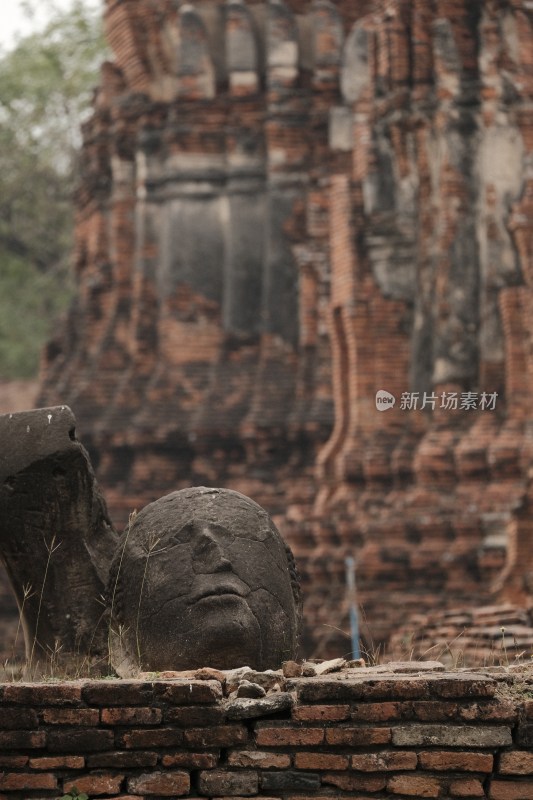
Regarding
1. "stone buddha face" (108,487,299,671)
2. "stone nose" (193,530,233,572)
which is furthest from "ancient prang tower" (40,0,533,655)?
"stone nose" (193,530,233,572)

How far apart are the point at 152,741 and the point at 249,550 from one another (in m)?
1.23

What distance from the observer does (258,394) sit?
2384 centimetres

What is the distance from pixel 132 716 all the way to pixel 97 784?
9.0 inches

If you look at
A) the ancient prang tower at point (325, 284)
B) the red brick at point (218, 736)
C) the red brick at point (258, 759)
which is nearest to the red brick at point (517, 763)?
the red brick at point (258, 759)

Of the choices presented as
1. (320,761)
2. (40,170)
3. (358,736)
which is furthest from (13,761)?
(40,170)

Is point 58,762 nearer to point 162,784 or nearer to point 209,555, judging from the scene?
point 162,784

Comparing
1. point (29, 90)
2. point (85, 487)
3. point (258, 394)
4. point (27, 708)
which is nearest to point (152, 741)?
point (27, 708)

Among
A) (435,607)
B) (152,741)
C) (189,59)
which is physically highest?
(189,59)

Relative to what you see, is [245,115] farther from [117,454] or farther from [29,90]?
[29,90]

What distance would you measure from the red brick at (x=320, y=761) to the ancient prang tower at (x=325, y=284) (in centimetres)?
963

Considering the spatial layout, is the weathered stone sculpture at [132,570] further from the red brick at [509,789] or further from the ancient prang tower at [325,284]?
the ancient prang tower at [325,284]

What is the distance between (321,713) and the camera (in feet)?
23.1

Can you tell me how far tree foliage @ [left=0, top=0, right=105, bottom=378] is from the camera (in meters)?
38.5

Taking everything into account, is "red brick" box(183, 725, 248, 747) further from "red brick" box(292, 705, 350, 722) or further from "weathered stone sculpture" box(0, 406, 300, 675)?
"weathered stone sculpture" box(0, 406, 300, 675)
